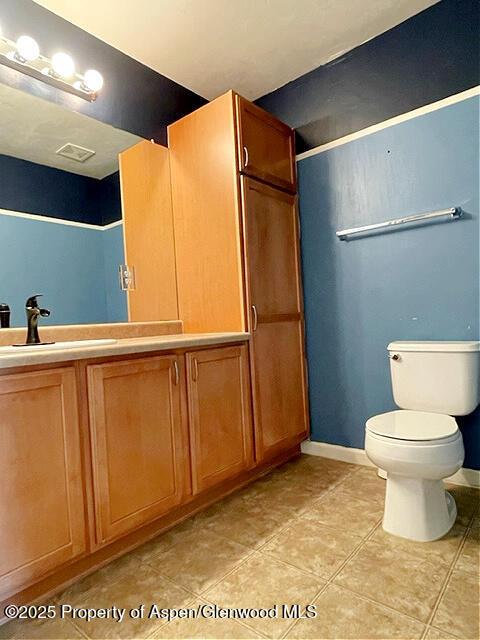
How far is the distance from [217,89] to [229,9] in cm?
64

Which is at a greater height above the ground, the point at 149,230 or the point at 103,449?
the point at 149,230

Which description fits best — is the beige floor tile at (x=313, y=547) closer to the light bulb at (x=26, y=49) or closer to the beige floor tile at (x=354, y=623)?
the beige floor tile at (x=354, y=623)

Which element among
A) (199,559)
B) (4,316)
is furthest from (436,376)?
(4,316)

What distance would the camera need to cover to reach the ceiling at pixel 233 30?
1869 millimetres

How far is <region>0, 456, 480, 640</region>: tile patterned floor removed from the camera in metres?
1.12

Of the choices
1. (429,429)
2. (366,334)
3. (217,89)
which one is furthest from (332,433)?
(217,89)

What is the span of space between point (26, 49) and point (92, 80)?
310 mm

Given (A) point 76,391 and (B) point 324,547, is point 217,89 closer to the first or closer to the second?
(A) point 76,391

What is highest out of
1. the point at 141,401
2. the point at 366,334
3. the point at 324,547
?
the point at 366,334

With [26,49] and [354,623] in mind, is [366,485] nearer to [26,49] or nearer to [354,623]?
[354,623]

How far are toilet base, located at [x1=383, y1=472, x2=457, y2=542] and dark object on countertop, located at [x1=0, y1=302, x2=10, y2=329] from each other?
1757mm

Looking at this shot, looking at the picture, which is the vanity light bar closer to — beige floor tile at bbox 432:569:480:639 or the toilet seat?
the toilet seat

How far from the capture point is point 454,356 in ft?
5.75

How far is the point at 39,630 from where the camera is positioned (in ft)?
3.81
